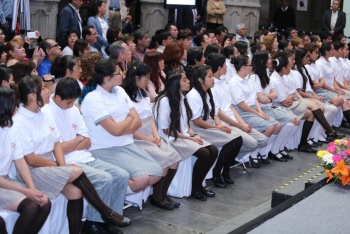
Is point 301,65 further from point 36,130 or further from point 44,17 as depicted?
point 36,130

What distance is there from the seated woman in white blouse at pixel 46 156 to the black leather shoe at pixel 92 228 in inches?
16.6

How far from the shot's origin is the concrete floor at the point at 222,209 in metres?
7.56

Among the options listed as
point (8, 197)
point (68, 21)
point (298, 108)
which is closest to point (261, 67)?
point (298, 108)

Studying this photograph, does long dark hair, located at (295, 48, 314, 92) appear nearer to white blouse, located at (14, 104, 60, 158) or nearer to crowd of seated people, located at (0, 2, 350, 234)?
crowd of seated people, located at (0, 2, 350, 234)

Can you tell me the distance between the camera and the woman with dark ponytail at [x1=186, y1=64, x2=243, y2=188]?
907 centimetres

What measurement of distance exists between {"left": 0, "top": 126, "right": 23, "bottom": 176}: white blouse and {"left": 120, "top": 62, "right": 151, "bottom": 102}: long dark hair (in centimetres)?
200

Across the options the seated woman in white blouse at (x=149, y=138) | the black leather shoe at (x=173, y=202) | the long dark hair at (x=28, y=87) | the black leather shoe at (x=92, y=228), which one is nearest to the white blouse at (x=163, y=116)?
the seated woman in white blouse at (x=149, y=138)

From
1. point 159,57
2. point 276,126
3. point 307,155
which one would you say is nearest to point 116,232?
point 159,57

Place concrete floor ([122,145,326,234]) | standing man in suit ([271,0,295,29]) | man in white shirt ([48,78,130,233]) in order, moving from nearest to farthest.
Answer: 1. man in white shirt ([48,78,130,233])
2. concrete floor ([122,145,326,234])
3. standing man in suit ([271,0,295,29])

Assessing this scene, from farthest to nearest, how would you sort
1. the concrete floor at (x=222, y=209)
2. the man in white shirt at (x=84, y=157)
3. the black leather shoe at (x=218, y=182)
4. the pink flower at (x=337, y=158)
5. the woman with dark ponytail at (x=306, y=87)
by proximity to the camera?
1. the woman with dark ponytail at (x=306, y=87)
2. the black leather shoe at (x=218, y=182)
3. the concrete floor at (x=222, y=209)
4. the pink flower at (x=337, y=158)
5. the man in white shirt at (x=84, y=157)

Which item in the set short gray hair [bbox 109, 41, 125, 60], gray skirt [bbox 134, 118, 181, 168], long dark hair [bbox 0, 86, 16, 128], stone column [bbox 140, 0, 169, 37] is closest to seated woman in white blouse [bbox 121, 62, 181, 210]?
gray skirt [bbox 134, 118, 181, 168]

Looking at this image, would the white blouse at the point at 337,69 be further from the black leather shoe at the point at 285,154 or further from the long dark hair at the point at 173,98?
the long dark hair at the point at 173,98

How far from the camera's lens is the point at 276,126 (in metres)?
10.5

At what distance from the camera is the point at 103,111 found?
291 inches
